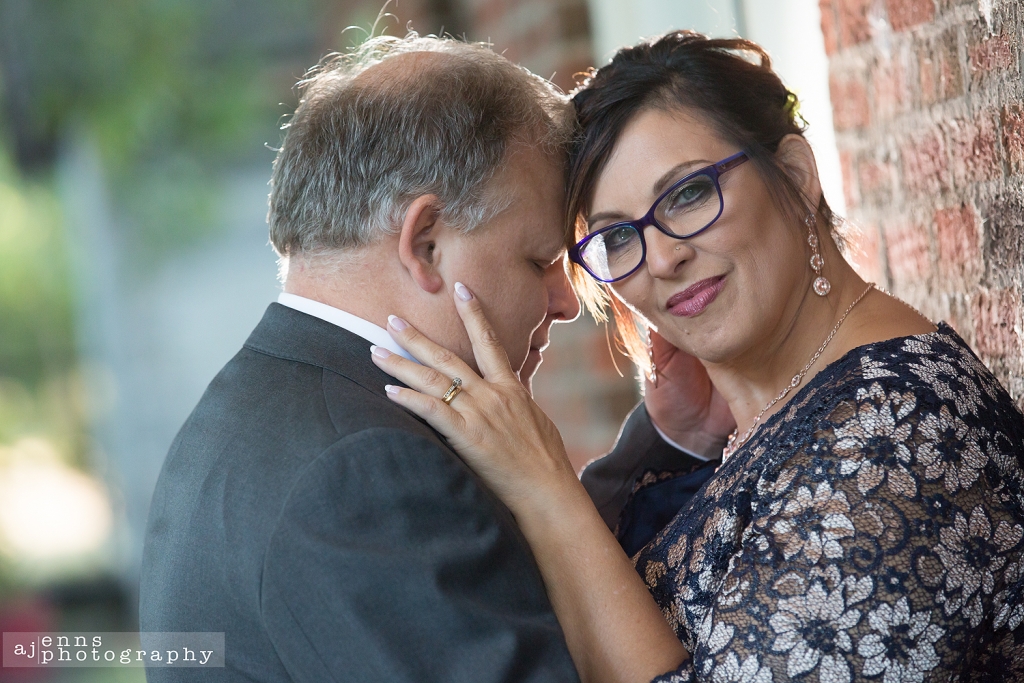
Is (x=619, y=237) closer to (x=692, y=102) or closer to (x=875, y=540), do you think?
(x=692, y=102)

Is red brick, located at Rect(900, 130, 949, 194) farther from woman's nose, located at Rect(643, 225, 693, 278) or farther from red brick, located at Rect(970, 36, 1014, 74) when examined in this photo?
woman's nose, located at Rect(643, 225, 693, 278)

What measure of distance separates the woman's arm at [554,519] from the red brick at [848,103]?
125 centimetres

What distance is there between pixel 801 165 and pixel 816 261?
195 millimetres

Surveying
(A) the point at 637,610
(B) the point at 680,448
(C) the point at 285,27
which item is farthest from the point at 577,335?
(C) the point at 285,27

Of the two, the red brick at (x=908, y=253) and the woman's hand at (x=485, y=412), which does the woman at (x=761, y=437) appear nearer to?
the woman's hand at (x=485, y=412)

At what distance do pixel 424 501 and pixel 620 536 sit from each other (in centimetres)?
92

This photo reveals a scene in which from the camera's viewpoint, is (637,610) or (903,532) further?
(637,610)

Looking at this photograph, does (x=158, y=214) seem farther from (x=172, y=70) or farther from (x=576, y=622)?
(x=576, y=622)

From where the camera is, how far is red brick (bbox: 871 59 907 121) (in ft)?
6.81

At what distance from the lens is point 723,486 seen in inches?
64.1

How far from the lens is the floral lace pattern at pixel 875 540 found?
1.35 metres

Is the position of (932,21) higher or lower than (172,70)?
lower

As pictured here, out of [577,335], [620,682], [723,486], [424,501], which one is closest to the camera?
[424,501]

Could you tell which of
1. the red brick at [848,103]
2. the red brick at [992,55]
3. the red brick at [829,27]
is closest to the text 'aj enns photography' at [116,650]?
the red brick at [992,55]
